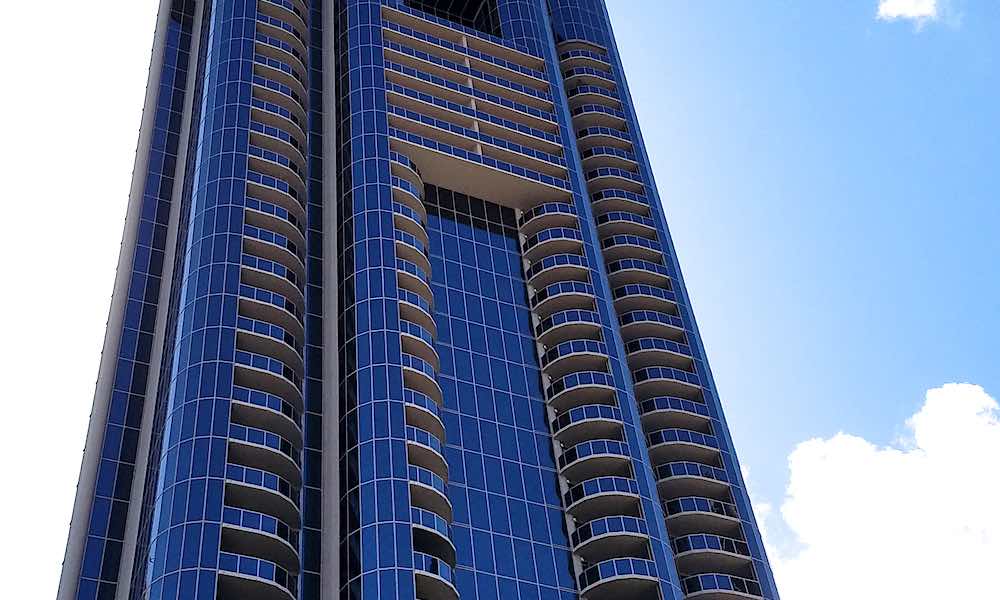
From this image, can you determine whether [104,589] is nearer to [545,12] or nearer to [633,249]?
[633,249]

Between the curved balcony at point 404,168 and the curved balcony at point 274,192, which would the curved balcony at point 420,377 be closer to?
the curved balcony at point 274,192

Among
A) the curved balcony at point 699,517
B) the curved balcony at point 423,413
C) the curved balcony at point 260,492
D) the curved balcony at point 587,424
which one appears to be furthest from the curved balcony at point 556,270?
the curved balcony at point 260,492

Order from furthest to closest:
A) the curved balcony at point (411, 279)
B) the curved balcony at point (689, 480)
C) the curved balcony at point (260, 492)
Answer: the curved balcony at point (689, 480) → the curved balcony at point (411, 279) → the curved balcony at point (260, 492)

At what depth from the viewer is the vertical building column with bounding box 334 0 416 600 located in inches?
2409

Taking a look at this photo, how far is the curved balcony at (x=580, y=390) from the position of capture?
77.9 meters

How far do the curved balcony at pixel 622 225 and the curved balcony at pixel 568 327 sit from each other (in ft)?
48.9

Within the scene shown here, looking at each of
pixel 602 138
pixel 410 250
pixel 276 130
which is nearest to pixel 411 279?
pixel 410 250

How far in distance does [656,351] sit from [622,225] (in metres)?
14.7

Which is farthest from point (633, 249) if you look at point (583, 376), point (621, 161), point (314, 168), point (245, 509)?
point (245, 509)

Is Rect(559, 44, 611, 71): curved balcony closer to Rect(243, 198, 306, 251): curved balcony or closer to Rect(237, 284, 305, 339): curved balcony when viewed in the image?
Rect(243, 198, 306, 251): curved balcony

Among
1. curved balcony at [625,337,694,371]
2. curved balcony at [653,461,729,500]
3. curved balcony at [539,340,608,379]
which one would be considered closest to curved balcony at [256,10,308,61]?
curved balcony at [539,340,608,379]

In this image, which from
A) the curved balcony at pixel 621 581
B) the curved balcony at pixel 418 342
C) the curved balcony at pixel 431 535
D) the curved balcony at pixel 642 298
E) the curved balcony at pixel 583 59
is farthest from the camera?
the curved balcony at pixel 583 59

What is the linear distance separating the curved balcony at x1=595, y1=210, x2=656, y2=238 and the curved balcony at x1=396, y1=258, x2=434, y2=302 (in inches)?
907

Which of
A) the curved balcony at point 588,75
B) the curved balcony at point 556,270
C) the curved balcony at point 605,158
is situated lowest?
the curved balcony at point 556,270
